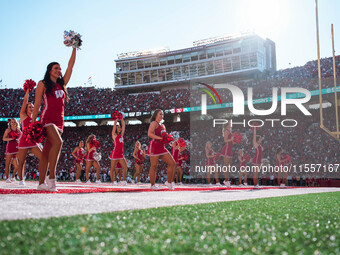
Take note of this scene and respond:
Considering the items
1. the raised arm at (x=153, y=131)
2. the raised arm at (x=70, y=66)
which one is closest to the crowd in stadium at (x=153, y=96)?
the raised arm at (x=153, y=131)

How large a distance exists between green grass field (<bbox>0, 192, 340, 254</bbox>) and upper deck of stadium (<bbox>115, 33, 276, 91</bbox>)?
39239 millimetres

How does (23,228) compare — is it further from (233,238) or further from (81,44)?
(81,44)

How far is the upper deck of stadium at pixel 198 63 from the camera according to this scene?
41.2m

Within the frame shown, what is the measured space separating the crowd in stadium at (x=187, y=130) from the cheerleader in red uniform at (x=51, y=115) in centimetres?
1719

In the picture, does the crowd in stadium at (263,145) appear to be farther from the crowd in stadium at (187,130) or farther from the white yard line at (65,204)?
the white yard line at (65,204)

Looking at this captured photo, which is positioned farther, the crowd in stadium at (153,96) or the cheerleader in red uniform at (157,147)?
the crowd in stadium at (153,96)

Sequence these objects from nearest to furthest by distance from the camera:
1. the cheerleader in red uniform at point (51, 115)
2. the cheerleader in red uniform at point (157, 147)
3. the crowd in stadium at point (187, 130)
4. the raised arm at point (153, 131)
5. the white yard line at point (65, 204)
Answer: the white yard line at point (65, 204) < the cheerleader in red uniform at point (51, 115) < the raised arm at point (153, 131) < the cheerleader in red uniform at point (157, 147) < the crowd in stadium at point (187, 130)

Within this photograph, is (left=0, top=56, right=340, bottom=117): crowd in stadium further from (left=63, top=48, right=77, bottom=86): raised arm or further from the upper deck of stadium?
(left=63, top=48, right=77, bottom=86): raised arm

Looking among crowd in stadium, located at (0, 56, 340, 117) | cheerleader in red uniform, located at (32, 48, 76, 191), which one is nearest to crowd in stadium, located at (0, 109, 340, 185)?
crowd in stadium, located at (0, 56, 340, 117)

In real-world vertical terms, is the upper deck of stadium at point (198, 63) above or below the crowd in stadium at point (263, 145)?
above

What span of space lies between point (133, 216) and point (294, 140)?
2403 centimetres

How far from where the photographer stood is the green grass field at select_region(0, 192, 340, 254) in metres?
1.67

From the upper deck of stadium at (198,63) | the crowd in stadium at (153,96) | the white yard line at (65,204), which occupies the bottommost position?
the white yard line at (65,204)

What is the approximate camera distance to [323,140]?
23.3 m
